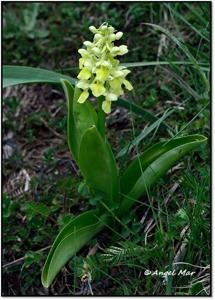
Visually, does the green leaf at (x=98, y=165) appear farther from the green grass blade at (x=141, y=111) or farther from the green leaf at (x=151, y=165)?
the green grass blade at (x=141, y=111)

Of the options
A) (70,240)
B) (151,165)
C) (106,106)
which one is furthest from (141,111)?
(70,240)

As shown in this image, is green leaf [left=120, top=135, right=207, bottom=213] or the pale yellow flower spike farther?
green leaf [left=120, top=135, right=207, bottom=213]

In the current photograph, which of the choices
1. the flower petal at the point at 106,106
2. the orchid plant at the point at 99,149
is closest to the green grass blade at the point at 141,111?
the orchid plant at the point at 99,149

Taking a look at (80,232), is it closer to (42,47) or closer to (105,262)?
(105,262)

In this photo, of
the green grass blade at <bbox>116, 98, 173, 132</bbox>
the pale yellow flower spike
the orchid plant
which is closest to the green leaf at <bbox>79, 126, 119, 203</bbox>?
the orchid plant

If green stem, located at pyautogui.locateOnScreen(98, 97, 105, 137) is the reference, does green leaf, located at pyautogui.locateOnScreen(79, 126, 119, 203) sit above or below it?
below

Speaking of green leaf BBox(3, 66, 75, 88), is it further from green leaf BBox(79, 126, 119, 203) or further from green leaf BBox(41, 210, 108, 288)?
green leaf BBox(41, 210, 108, 288)
